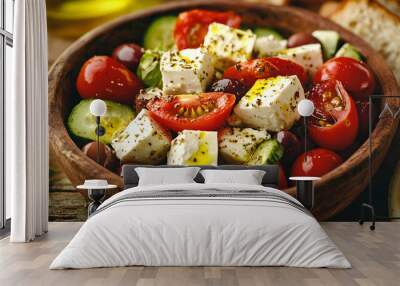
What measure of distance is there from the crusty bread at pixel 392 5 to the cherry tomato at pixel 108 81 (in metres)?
2.72

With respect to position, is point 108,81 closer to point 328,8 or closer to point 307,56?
point 307,56

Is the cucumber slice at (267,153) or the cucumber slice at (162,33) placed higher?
the cucumber slice at (162,33)

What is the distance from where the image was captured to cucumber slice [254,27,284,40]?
247 inches

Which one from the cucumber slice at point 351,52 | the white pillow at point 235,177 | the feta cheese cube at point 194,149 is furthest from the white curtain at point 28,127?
the cucumber slice at point 351,52

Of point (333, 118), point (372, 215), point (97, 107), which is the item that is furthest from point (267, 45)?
point (372, 215)

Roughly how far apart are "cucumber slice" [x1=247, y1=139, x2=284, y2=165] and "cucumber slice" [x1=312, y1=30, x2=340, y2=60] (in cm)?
116

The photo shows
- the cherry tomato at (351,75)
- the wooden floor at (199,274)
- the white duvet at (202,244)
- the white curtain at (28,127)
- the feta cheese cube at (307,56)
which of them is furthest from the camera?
the feta cheese cube at (307,56)

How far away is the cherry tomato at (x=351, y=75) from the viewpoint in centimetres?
603

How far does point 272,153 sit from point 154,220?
2.17 metres

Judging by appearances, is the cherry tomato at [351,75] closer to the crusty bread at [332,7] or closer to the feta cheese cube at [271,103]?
the feta cheese cube at [271,103]

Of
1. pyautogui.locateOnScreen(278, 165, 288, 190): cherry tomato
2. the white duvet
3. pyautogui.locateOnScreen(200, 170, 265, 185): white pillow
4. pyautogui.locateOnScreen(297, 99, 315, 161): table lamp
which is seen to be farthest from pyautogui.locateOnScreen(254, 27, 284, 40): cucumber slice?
the white duvet

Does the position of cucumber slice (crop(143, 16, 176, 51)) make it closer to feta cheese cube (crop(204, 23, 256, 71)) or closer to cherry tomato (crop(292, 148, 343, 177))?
feta cheese cube (crop(204, 23, 256, 71))

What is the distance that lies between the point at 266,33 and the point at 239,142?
127 cm

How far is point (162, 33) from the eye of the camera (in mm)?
6363
